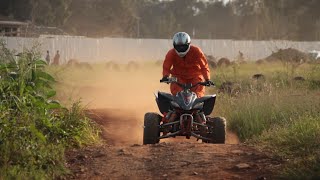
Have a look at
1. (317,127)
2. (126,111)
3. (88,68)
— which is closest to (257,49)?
(88,68)

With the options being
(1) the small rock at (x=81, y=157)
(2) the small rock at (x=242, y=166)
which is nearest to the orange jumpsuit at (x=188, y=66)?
(1) the small rock at (x=81, y=157)

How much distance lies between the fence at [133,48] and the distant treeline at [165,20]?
231cm

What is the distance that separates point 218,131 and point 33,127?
11.4 feet

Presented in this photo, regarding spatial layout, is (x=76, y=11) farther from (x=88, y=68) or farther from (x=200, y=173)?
(x=200, y=173)

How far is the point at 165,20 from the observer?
235 ft

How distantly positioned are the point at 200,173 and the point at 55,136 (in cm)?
218

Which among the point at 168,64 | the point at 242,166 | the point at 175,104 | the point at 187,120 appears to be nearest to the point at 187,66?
the point at 168,64

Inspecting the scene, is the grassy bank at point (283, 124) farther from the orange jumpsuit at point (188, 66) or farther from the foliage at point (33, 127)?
the foliage at point (33, 127)

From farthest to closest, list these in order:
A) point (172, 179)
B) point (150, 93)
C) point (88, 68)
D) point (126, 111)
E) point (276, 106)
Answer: point (88, 68) < point (150, 93) < point (126, 111) < point (276, 106) < point (172, 179)

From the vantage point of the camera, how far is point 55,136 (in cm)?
786

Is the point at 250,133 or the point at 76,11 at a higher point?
the point at 76,11

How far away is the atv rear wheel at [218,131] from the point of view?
9352mm

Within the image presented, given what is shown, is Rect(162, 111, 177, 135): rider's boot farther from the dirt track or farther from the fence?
the fence

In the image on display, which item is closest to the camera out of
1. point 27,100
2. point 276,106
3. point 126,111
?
point 27,100
